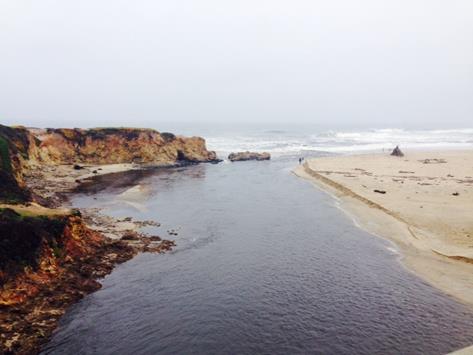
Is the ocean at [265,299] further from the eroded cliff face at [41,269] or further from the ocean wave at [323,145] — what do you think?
the ocean wave at [323,145]

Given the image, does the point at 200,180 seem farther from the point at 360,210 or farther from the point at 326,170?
the point at 360,210

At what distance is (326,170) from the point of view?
257 ft

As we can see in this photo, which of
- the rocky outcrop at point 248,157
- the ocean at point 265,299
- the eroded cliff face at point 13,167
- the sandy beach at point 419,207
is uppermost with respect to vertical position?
the eroded cliff face at point 13,167

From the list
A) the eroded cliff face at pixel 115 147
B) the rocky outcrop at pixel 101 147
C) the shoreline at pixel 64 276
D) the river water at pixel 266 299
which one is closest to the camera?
the river water at pixel 266 299

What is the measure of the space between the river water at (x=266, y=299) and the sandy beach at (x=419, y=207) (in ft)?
6.13

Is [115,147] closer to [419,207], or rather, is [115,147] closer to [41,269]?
[419,207]

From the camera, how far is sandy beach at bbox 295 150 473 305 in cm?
3020

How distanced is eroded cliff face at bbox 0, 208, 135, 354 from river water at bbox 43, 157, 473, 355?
1.14 meters

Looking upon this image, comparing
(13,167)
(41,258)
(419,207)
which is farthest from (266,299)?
(13,167)

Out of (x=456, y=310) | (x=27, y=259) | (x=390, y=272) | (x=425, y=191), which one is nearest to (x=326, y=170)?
(x=425, y=191)

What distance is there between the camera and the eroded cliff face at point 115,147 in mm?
81812

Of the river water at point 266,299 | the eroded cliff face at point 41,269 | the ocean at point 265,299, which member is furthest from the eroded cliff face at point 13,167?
the river water at point 266,299

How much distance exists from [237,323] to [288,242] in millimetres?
14542

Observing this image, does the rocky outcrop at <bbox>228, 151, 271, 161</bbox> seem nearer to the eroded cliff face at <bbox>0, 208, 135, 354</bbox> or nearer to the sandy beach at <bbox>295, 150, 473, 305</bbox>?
the sandy beach at <bbox>295, 150, 473, 305</bbox>
